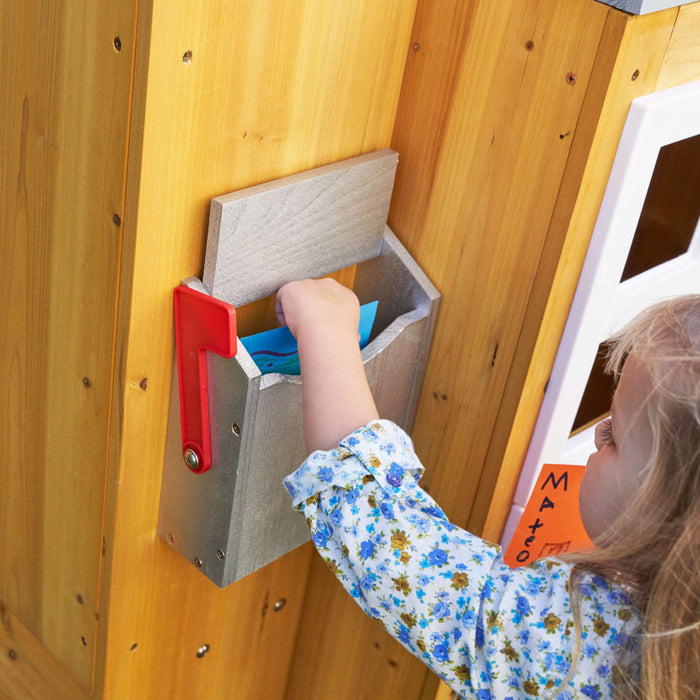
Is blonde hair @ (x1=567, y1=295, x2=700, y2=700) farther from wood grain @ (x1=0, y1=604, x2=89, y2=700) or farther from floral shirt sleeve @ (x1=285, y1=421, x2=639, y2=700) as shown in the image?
wood grain @ (x1=0, y1=604, x2=89, y2=700)

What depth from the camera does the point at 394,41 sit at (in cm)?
90

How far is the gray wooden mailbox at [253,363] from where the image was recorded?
32.7 inches

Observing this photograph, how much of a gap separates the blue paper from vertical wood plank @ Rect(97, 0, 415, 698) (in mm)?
27

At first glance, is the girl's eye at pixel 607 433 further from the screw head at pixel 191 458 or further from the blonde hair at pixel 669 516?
the screw head at pixel 191 458

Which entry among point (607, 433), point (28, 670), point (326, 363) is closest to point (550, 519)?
point (607, 433)

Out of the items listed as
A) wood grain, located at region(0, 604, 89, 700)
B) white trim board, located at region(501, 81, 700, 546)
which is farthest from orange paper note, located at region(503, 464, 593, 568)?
wood grain, located at region(0, 604, 89, 700)

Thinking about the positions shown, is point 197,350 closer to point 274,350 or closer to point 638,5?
point 274,350

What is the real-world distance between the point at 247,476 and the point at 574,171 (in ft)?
1.33

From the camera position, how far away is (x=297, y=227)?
2.87ft

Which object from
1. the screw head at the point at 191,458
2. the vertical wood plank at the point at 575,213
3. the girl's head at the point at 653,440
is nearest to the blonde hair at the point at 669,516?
the girl's head at the point at 653,440

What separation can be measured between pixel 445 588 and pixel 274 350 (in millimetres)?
277

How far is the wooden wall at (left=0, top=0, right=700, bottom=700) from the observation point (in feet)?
2.47

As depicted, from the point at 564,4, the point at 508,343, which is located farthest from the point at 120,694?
the point at 564,4

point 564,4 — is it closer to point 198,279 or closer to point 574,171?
point 574,171
